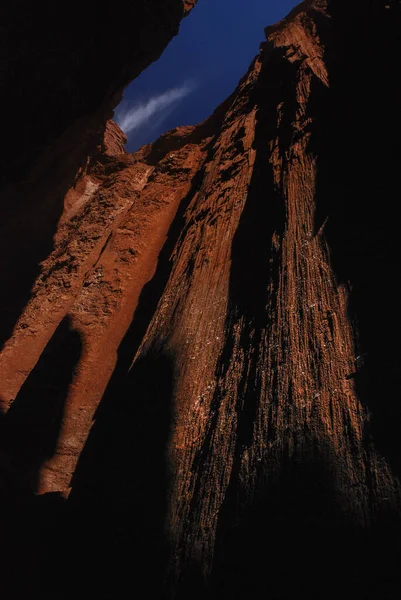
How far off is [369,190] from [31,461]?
7596 millimetres

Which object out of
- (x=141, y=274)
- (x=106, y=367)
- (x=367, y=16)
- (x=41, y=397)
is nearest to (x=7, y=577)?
(x=41, y=397)

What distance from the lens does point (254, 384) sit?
→ 140 inches

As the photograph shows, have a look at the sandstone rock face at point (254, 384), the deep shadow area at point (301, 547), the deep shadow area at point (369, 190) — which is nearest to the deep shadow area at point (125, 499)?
the sandstone rock face at point (254, 384)

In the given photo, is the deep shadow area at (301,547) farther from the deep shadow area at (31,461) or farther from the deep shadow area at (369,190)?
the deep shadow area at (31,461)

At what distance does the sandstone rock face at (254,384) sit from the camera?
7.88 ft

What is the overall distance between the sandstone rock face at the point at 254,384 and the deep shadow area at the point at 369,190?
0.9 inches

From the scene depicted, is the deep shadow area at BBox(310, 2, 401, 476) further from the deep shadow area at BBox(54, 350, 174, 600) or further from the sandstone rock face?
the deep shadow area at BBox(54, 350, 174, 600)

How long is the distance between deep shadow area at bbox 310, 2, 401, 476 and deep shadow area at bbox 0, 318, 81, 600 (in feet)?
17.1

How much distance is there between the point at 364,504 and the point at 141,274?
8.34 m

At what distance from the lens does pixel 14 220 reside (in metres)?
12.5

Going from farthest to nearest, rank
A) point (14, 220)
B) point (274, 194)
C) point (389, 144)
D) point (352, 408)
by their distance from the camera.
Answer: point (14, 220), point (274, 194), point (389, 144), point (352, 408)

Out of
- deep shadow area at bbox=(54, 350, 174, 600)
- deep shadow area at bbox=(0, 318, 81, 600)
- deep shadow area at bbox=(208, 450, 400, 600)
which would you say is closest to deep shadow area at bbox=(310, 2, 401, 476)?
deep shadow area at bbox=(208, 450, 400, 600)

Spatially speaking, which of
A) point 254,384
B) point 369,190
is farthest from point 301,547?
point 369,190

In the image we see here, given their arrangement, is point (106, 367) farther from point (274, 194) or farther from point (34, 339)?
point (274, 194)
